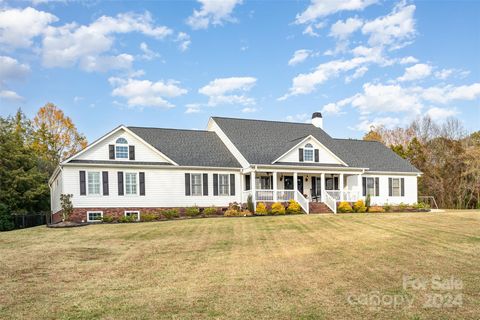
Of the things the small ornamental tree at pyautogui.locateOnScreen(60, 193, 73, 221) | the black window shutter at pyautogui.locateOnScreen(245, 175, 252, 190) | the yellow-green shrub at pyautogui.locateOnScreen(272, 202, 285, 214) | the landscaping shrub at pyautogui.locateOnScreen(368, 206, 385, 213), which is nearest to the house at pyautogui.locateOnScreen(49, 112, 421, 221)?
the black window shutter at pyautogui.locateOnScreen(245, 175, 252, 190)

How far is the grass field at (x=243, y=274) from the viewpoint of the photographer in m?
7.45

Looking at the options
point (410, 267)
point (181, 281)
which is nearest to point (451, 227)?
point (410, 267)

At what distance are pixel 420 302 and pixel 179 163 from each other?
2118cm

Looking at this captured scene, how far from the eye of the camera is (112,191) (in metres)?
25.7

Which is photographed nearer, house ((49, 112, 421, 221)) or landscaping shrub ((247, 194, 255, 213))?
house ((49, 112, 421, 221))

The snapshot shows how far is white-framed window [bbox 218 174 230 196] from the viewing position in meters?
28.4

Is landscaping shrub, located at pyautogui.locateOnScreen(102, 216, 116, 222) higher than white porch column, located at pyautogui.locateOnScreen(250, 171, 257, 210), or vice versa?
white porch column, located at pyautogui.locateOnScreen(250, 171, 257, 210)

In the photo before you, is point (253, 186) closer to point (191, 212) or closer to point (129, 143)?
point (191, 212)

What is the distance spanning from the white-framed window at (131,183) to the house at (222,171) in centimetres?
4

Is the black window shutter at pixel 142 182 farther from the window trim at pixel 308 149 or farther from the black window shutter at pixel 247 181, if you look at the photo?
the window trim at pixel 308 149

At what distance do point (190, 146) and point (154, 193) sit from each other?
4.94 m

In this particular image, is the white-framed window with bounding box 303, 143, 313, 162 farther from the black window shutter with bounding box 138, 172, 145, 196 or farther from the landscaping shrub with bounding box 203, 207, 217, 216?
the black window shutter with bounding box 138, 172, 145, 196

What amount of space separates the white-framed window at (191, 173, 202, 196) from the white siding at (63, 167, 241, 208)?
26 centimetres

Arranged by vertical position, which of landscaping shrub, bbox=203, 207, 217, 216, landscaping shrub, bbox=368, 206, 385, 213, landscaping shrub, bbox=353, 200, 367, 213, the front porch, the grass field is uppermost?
the front porch
